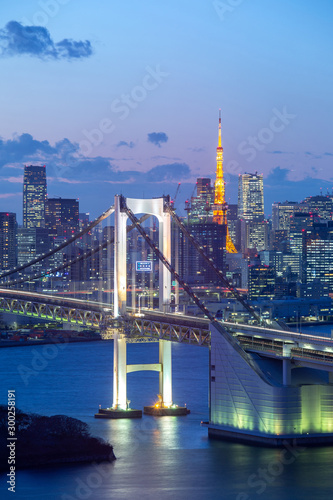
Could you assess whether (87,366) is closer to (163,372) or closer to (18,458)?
(163,372)

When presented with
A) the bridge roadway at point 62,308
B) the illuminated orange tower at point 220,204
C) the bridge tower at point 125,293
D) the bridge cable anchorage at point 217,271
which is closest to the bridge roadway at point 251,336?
the bridge tower at point 125,293

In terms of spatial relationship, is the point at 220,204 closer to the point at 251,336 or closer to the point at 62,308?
the point at 62,308

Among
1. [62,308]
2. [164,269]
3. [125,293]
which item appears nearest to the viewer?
[125,293]

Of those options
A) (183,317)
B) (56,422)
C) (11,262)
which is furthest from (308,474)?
(11,262)

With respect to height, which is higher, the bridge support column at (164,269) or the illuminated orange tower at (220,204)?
the illuminated orange tower at (220,204)

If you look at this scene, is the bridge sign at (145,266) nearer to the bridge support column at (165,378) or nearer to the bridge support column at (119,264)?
the bridge support column at (119,264)

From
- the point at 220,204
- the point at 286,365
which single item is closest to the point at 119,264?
the point at 286,365
